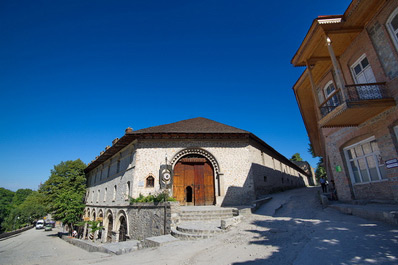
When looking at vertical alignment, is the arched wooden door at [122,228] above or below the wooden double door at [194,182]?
below

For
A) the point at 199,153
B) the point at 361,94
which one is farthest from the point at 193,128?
the point at 361,94

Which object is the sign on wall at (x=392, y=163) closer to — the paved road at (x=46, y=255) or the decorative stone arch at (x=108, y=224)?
the paved road at (x=46, y=255)

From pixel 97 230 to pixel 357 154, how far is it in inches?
923

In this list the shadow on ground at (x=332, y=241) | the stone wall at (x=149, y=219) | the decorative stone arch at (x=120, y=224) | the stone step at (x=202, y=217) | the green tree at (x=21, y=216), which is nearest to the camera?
the shadow on ground at (x=332, y=241)

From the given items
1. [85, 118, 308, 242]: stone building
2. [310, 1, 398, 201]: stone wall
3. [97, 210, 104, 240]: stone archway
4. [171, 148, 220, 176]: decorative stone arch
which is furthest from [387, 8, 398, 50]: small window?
[97, 210, 104, 240]: stone archway

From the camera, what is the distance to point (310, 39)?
8.77 m

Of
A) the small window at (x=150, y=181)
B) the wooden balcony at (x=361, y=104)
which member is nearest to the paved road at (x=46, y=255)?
the small window at (x=150, y=181)

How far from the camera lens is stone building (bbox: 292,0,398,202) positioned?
701 cm

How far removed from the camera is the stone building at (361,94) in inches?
276

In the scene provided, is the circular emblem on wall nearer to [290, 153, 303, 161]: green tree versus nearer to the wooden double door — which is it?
the wooden double door

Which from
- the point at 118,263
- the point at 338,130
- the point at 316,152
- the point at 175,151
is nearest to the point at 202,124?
the point at 175,151

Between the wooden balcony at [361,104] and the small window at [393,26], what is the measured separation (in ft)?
→ 5.47

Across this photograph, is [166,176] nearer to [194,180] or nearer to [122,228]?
[194,180]

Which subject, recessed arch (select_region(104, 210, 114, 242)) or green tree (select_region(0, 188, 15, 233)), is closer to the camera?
recessed arch (select_region(104, 210, 114, 242))
